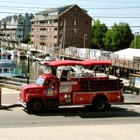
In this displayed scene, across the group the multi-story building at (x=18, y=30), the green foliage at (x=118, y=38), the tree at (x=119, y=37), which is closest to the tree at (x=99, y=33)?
the green foliage at (x=118, y=38)

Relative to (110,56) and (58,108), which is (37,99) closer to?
(58,108)

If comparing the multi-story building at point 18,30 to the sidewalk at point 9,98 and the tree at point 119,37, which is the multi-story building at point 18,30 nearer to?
the tree at point 119,37

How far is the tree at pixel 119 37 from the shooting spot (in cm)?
11088

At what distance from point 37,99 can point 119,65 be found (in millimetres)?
47360

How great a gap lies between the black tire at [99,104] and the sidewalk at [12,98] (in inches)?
158

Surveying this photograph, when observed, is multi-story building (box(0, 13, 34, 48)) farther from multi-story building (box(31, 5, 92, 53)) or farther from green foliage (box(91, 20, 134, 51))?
green foliage (box(91, 20, 134, 51))

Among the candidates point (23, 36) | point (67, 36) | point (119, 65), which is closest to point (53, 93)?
point (119, 65)

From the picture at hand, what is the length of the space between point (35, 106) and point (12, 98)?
4859 mm

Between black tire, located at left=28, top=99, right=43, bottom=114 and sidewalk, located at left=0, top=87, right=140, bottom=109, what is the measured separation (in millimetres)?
2338

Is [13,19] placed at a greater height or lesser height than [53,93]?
greater

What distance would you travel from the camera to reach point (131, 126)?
16.7 metres

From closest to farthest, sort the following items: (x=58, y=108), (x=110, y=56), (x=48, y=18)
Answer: (x=58, y=108) < (x=110, y=56) < (x=48, y=18)

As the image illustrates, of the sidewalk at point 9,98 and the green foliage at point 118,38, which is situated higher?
the green foliage at point 118,38

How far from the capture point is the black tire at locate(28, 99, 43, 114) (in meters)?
19.0
